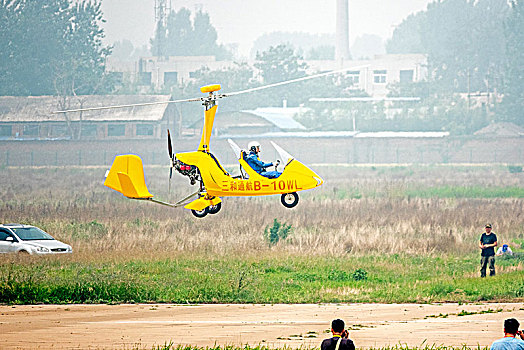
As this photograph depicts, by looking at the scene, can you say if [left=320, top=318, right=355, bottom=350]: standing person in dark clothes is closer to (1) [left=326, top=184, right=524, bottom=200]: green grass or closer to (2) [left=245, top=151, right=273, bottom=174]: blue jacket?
(2) [left=245, top=151, right=273, bottom=174]: blue jacket

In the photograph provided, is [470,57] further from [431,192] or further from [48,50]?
[431,192]

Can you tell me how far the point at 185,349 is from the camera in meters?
21.3

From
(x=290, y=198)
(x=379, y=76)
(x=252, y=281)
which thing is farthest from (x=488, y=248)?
(x=379, y=76)

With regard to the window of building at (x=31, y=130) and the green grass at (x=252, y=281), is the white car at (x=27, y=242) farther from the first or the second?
the window of building at (x=31, y=130)

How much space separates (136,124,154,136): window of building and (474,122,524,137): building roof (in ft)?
124

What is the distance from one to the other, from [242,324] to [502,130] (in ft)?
300

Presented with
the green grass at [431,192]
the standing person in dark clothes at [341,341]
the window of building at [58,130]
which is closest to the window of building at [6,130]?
the window of building at [58,130]

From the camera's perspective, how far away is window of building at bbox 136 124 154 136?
10669 cm

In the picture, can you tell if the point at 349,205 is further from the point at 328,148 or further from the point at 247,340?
the point at 328,148

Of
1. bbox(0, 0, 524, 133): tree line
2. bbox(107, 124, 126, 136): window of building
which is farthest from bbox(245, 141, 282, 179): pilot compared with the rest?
bbox(0, 0, 524, 133): tree line

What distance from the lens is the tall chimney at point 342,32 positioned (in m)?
175

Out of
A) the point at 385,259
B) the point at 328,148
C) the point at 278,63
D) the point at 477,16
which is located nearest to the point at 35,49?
the point at 278,63

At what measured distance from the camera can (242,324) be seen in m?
26.7

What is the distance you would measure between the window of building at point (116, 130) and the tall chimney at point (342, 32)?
72327mm
